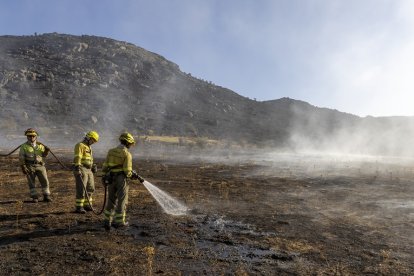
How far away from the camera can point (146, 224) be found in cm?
783

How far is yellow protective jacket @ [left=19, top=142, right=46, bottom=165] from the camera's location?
9336 millimetres

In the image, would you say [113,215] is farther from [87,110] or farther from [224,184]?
[87,110]

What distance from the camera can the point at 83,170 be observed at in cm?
877

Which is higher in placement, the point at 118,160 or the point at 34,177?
the point at 118,160

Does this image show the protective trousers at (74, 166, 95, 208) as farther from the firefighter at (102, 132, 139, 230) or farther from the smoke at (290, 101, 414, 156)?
the smoke at (290, 101, 414, 156)

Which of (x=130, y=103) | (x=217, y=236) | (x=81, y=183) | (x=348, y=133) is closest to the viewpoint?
(x=217, y=236)

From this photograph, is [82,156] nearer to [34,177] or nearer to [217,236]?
[34,177]

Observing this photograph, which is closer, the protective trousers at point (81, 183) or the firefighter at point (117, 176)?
the firefighter at point (117, 176)

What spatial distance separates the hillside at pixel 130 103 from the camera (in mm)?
53969

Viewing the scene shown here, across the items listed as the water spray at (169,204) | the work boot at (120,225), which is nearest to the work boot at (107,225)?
the work boot at (120,225)

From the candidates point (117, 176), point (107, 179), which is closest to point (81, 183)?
point (107, 179)

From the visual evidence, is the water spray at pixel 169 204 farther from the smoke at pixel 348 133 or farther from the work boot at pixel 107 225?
the smoke at pixel 348 133

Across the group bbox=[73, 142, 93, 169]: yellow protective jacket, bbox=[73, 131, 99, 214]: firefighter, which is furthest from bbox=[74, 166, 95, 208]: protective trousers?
bbox=[73, 142, 93, 169]: yellow protective jacket

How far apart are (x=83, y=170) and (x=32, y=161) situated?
174 centimetres
